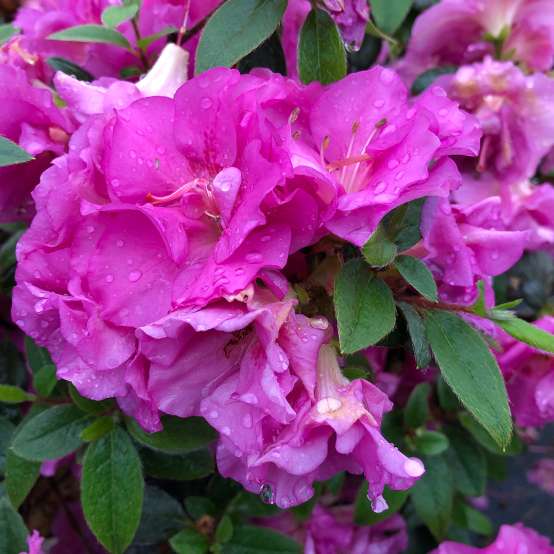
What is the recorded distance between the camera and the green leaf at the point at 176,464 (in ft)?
2.47

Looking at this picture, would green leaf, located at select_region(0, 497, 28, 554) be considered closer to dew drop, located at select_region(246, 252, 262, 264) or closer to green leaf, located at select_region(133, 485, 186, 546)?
green leaf, located at select_region(133, 485, 186, 546)

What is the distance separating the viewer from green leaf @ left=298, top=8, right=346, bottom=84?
625mm

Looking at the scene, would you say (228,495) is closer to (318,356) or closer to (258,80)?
(318,356)

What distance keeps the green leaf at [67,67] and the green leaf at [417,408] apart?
0.48 meters

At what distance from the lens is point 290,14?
684 millimetres

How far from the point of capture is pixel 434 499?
2.89 ft

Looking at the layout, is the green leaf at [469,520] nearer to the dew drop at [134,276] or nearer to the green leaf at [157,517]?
the green leaf at [157,517]

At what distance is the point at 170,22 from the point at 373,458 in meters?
0.45

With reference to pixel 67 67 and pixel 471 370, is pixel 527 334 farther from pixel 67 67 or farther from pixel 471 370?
pixel 67 67

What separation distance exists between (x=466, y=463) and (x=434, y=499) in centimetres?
8

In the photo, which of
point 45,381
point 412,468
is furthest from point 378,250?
point 45,381

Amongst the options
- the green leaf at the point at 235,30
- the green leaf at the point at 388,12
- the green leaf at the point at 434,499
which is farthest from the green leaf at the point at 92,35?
the green leaf at the point at 434,499

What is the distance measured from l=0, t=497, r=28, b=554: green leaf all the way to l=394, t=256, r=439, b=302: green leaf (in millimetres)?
409

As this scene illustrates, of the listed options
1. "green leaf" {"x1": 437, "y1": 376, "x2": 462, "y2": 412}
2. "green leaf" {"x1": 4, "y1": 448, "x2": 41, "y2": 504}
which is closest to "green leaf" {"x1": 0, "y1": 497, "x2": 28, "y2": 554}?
"green leaf" {"x1": 4, "y1": 448, "x2": 41, "y2": 504}
